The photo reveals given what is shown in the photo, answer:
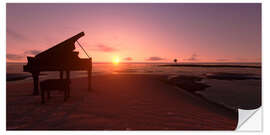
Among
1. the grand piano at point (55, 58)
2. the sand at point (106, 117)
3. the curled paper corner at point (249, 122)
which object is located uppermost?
the grand piano at point (55, 58)

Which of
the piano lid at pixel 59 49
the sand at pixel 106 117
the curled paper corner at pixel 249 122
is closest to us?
the sand at pixel 106 117

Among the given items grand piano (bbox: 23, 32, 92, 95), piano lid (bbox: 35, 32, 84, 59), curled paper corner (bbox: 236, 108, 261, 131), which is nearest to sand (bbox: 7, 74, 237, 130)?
curled paper corner (bbox: 236, 108, 261, 131)

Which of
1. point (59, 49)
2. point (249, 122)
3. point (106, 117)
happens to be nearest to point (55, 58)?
point (59, 49)

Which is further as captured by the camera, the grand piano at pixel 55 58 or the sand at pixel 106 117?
the grand piano at pixel 55 58

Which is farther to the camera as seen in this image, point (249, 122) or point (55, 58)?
point (55, 58)

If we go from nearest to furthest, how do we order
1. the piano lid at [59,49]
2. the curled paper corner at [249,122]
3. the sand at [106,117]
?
the sand at [106,117] < the curled paper corner at [249,122] < the piano lid at [59,49]

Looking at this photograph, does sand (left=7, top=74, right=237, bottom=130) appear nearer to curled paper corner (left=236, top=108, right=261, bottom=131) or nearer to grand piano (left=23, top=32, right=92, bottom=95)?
curled paper corner (left=236, top=108, right=261, bottom=131)

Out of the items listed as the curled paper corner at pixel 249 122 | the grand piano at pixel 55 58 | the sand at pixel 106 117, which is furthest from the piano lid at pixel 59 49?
the curled paper corner at pixel 249 122

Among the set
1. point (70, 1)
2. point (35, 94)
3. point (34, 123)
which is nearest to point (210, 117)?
point (34, 123)

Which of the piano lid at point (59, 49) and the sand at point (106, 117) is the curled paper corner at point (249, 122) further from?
the piano lid at point (59, 49)

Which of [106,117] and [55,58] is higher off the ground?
[55,58]

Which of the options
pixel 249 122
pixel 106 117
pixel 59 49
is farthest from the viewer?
pixel 59 49

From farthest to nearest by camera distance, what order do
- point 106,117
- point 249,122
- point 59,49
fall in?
1. point 59,49
2. point 249,122
3. point 106,117

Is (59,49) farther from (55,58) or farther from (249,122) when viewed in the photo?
(249,122)
